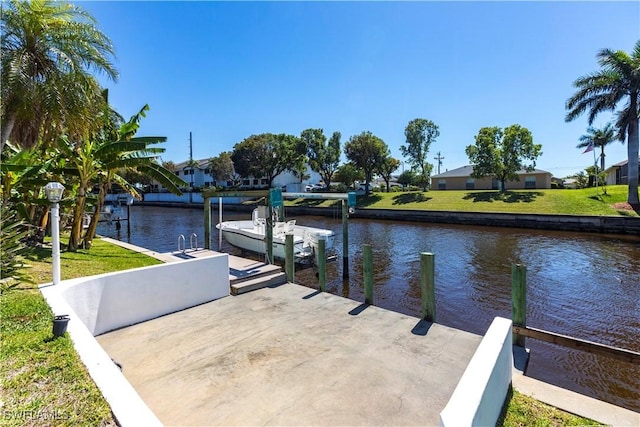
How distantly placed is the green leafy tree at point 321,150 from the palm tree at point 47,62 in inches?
1459

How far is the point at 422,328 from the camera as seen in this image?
5941 mm

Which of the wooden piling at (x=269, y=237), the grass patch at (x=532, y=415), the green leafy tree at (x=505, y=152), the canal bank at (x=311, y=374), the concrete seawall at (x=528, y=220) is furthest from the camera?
the green leafy tree at (x=505, y=152)

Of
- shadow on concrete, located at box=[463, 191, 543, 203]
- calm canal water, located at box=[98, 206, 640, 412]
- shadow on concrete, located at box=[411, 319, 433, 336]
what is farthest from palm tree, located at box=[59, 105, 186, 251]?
shadow on concrete, located at box=[463, 191, 543, 203]

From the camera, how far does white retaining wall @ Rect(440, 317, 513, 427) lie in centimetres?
227

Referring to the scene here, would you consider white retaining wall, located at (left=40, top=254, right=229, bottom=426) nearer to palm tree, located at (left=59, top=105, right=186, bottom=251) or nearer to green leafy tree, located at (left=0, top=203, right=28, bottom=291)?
green leafy tree, located at (left=0, top=203, right=28, bottom=291)

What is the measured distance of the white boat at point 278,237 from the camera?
12.7m

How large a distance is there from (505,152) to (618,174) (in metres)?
15.9

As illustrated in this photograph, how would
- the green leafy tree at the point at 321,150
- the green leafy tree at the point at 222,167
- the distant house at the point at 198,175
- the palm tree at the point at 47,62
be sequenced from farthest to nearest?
the distant house at the point at 198,175 < the green leafy tree at the point at 222,167 < the green leafy tree at the point at 321,150 < the palm tree at the point at 47,62

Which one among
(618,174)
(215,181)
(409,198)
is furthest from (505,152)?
(215,181)

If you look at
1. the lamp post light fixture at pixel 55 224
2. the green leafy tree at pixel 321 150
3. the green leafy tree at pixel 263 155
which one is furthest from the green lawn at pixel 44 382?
the green leafy tree at pixel 263 155

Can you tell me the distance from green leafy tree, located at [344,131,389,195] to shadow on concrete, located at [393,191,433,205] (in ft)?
19.4

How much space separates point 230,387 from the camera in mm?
4082

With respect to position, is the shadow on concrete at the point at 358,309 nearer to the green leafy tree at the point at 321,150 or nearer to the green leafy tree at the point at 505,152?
the green leafy tree at the point at 505,152

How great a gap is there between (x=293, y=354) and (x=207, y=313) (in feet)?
8.19
